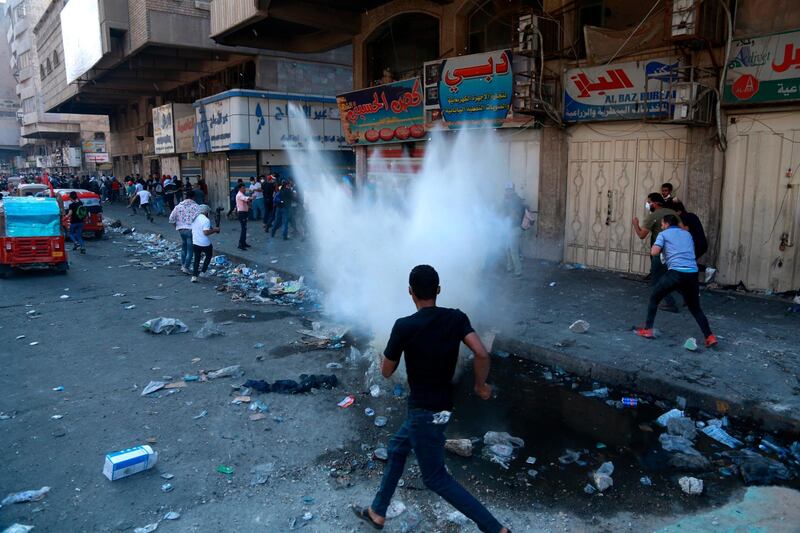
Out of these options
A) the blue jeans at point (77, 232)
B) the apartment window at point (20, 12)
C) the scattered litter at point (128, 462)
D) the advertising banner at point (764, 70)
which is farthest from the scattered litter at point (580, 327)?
the apartment window at point (20, 12)

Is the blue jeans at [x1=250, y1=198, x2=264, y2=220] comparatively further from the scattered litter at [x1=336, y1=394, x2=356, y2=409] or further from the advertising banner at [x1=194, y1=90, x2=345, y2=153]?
the scattered litter at [x1=336, y1=394, x2=356, y2=409]

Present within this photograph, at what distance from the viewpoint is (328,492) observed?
3736mm

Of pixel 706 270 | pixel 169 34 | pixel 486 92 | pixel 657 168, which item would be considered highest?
pixel 169 34

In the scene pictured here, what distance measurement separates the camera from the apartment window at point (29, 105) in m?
59.3

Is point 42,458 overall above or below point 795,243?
below

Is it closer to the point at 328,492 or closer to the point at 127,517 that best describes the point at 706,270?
the point at 328,492

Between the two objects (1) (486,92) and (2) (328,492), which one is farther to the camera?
(1) (486,92)

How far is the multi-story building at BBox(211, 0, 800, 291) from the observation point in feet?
26.6

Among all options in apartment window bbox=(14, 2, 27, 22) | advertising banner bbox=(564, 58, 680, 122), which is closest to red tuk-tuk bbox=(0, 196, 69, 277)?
advertising banner bbox=(564, 58, 680, 122)

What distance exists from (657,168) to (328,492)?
827 centimetres

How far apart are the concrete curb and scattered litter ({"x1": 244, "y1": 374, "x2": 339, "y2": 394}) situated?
90.8 inches

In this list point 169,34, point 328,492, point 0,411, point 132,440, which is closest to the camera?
point 328,492

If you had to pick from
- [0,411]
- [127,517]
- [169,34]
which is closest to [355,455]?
[127,517]

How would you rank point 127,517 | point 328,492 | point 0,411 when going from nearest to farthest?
point 127,517 < point 328,492 < point 0,411
